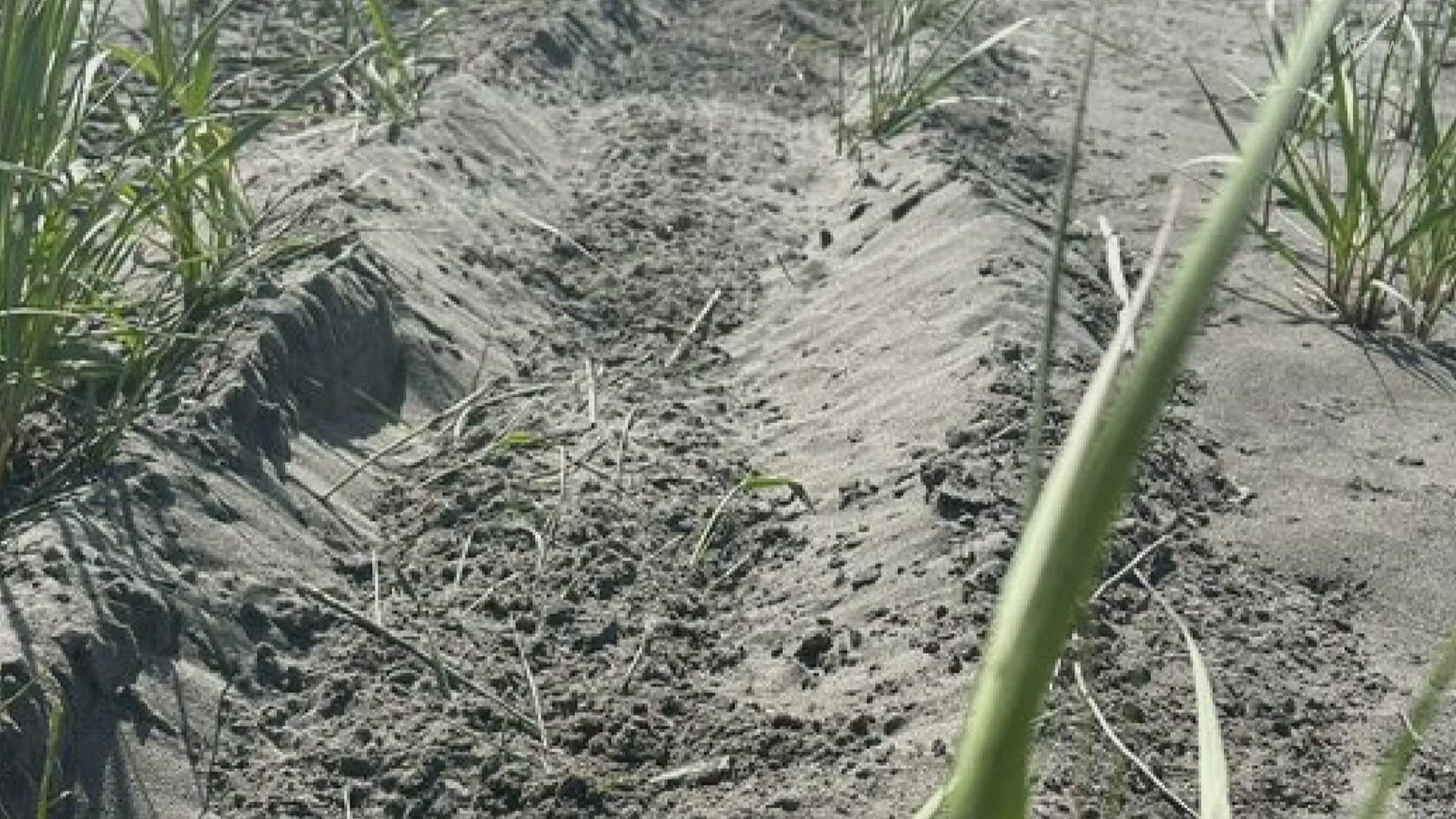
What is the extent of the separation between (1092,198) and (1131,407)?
4306mm

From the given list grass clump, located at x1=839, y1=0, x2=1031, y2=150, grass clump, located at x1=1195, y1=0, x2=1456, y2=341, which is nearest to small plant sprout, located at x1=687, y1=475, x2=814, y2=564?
grass clump, located at x1=1195, y1=0, x2=1456, y2=341

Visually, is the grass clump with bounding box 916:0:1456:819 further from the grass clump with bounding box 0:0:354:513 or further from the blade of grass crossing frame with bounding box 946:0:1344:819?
the grass clump with bounding box 0:0:354:513

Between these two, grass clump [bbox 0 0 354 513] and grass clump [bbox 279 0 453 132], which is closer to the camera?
grass clump [bbox 0 0 354 513]

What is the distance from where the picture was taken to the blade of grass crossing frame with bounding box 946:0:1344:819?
736 mm

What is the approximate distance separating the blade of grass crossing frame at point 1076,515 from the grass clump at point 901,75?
12.8ft

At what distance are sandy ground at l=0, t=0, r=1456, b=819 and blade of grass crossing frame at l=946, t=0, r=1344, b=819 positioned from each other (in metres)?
0.35

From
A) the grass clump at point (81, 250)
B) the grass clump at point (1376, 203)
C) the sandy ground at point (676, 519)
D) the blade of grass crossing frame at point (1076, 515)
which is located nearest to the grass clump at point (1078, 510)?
the blade of grass crossing frame at point (1076, 515)

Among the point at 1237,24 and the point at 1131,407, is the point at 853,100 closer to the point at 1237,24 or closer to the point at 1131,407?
the point at 1237,24

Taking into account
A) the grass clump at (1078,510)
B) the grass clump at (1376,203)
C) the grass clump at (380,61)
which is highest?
the grass clump at (1078,510)

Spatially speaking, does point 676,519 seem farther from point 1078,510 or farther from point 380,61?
point 1078,510

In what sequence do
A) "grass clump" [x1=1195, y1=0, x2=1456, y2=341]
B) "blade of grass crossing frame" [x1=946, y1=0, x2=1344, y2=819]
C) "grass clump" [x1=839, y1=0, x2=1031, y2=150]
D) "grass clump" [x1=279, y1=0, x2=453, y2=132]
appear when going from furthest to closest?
"grass clump" [x1=839, y1=0, x2=1031, y2=150] < "grass clump" [x1=279, y1=0, x2=453, y2=132] < "grass clump" [x1=1195, y1=0, x2=1456, y2=341] < "blade of grass crossing frame" [x1=946, y1=0, x2=1344, y2=819]

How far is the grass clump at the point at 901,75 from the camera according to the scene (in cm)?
526

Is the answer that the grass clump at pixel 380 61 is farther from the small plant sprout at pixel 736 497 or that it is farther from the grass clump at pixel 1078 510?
the grass clump at pixel 1078 510

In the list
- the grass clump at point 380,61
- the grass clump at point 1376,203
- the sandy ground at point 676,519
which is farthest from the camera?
the grass clump at point 380,61
